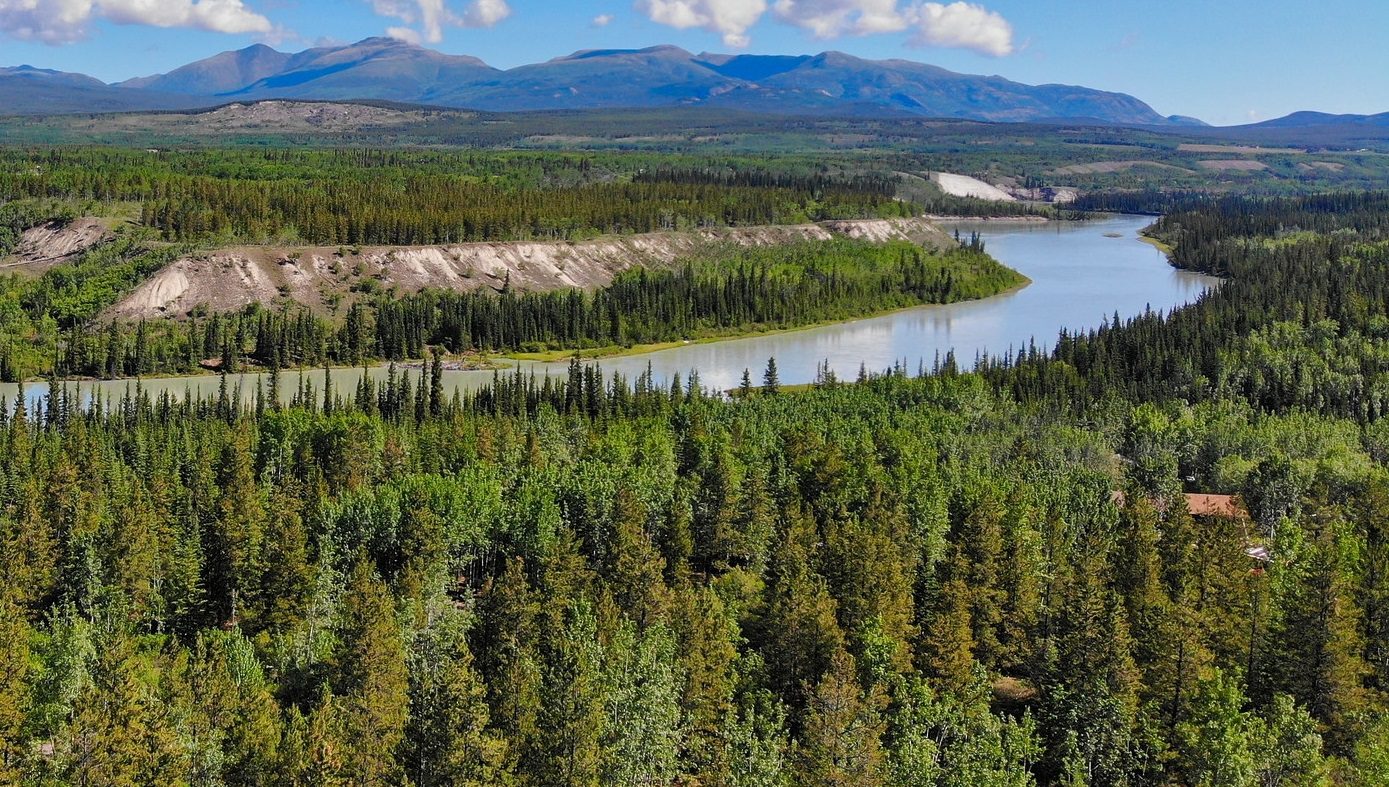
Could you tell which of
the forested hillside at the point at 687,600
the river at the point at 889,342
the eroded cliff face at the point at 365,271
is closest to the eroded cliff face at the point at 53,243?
the eroded cliff face at the point at 365,271

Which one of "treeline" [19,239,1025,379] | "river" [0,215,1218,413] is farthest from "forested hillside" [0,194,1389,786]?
"treeline" [19,239,1025,379]

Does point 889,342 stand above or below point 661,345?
above

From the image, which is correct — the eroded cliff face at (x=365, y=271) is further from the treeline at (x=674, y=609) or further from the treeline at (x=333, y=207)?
the treeline at (x=674, y=609)

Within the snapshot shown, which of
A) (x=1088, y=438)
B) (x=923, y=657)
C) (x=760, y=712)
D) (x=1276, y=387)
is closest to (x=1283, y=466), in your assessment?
(x=1088, y=438)

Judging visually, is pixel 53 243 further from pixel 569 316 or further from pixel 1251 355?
pixel 1251 355

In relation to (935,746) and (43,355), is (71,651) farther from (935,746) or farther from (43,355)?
(43,355)

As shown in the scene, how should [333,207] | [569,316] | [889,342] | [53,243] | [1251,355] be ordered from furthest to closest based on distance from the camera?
1. [333,207]
2. [53,243]
3. [889,342]
4. [569,316]
5. [1251,355]

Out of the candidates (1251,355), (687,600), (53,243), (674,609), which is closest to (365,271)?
(53,243)
